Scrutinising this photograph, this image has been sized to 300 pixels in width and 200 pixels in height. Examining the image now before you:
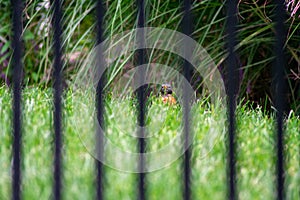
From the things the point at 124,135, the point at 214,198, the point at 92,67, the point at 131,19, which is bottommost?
the point at 214,198

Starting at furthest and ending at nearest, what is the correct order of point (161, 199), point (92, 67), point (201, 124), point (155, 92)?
point (155, 92), point (92, 67), point (201, 124), point (161, 199)

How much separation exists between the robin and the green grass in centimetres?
23

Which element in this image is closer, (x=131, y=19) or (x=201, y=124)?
(x=201, y=124)

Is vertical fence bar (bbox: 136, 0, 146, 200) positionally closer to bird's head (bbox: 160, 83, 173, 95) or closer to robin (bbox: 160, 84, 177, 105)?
robin (bbox: 160, 84, 177, 105)

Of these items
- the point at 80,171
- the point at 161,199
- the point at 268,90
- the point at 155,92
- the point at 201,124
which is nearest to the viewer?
the point at 161,199

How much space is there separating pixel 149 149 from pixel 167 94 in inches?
54.1

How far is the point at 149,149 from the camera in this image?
109 inches

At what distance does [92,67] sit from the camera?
13.1 feet

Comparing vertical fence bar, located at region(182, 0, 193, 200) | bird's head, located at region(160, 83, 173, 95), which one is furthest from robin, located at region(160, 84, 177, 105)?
vertical fence bar, located at region(182, 0, 193, 200)

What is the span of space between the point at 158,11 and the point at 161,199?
7.41ft

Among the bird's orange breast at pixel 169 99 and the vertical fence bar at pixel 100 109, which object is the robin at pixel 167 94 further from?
the vertical fence bar at pixel 100 109

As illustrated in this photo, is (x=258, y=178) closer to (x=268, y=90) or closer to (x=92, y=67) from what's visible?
(x=92, y=67)

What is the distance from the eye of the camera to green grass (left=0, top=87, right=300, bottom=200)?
7.89 ft

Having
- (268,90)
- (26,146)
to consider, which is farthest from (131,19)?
(26,146)
